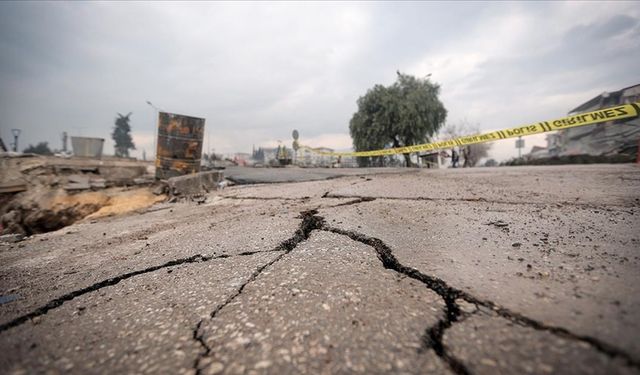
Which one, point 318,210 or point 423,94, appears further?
point 423,94

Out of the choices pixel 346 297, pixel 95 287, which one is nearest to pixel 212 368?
pixel 346 297

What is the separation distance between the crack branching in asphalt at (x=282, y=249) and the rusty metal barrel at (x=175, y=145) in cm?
541

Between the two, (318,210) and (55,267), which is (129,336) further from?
(318,210)

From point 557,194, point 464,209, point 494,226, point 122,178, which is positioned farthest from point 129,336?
point 122,178

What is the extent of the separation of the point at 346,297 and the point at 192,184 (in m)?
4.76

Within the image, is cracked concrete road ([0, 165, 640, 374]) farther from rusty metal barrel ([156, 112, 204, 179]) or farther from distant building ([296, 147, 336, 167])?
distant building ([296, 147, 336, 167])

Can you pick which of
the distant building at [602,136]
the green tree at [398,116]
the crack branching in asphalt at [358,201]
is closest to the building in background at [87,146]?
the crack branching in asphalt at [358,201]

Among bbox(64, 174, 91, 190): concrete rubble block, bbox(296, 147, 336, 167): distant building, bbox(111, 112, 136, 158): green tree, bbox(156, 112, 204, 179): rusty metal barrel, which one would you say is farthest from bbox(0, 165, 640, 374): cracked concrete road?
bbox(111, 112, 136, 158): green tree

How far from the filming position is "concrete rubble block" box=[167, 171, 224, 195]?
16.5 ft

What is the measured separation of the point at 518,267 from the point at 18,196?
32.6 feet

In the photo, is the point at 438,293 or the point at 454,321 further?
the point at 438,293

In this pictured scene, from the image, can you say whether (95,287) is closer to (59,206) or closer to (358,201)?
(358,201)

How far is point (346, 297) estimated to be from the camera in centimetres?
117

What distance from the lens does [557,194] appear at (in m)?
2.95
